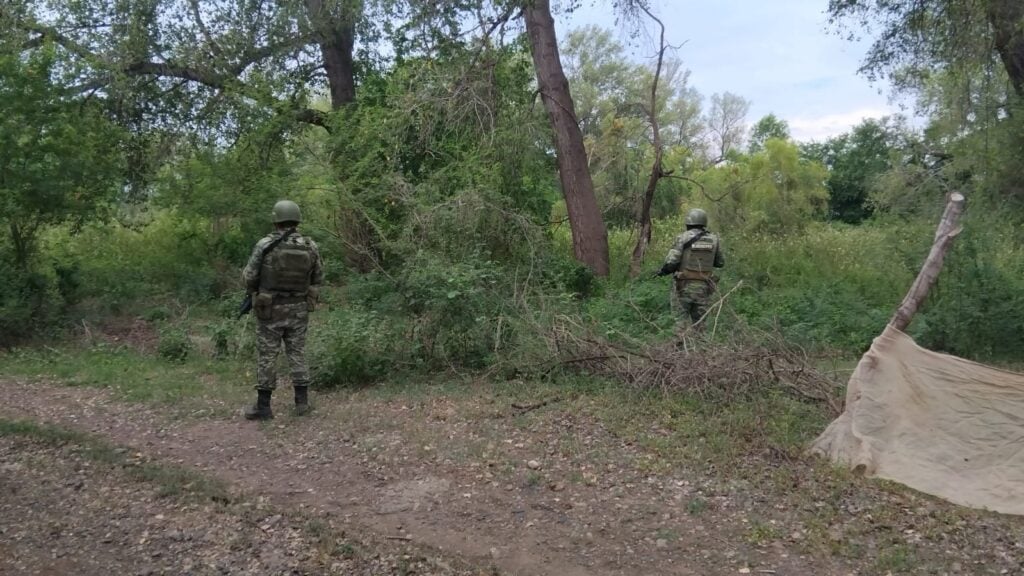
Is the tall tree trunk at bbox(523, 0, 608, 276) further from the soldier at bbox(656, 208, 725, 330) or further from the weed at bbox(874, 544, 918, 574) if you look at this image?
the weed at bbox(874, 544, 918, 574)

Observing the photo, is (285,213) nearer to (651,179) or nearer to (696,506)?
(696,506)

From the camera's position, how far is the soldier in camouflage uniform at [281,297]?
22.8 ft

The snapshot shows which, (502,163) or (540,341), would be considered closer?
(540,341)

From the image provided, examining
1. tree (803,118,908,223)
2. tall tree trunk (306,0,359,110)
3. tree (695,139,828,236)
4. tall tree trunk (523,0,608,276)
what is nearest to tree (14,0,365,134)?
tall tree trunk (306,0,359,110)

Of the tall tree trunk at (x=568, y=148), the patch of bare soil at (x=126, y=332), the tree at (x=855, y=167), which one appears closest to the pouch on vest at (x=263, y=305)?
the patch of bare soil at (x=126, y=332)

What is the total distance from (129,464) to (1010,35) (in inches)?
515

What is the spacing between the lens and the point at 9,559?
13.2ft

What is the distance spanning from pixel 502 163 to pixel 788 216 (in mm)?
22022

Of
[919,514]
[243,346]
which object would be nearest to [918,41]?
[919,514]

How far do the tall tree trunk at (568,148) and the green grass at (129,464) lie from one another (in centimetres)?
888

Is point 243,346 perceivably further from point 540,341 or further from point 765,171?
point 765,171

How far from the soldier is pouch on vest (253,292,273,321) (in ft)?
14.6

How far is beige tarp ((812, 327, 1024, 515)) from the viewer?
4.95 metres

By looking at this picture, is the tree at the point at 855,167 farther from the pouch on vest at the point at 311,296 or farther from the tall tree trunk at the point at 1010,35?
the pouch on vest at the point at 311,296
